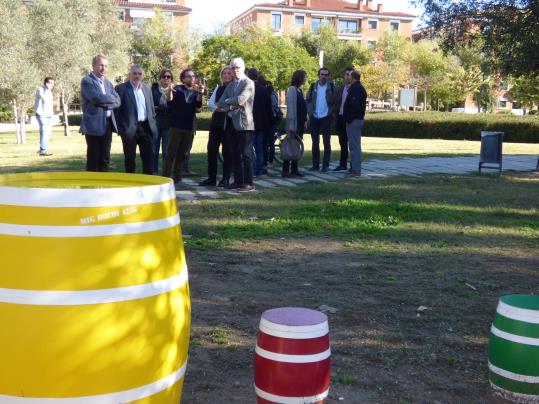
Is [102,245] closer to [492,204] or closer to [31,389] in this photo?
[31,389]

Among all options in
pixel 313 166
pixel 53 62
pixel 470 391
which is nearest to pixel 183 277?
pixel 470 391

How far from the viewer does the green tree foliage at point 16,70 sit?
82.3 ft

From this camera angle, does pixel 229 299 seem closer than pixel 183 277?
No

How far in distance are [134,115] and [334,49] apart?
70348 millimetres

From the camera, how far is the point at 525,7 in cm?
1349

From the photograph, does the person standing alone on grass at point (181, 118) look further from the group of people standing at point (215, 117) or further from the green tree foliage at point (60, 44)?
the green tree foliage at point (60, 44)

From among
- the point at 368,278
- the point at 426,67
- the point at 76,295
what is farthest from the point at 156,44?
the point at 76,295

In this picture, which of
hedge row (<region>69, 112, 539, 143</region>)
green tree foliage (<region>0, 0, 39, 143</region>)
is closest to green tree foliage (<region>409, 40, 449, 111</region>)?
hedge row (<region>69, 112, 539, 143</region>)

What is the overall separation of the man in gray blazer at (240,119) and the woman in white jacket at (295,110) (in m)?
2.06

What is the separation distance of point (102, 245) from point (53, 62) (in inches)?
1191

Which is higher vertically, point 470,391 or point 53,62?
point 53,62

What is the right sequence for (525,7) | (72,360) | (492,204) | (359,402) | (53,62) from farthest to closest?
(53,62)
(525,7)
(492,204)
(359,402)
(72,360)

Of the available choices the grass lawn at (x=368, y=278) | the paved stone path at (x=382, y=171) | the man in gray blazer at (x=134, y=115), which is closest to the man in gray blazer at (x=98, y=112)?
the man in gray blazer at (x=134, y=115)

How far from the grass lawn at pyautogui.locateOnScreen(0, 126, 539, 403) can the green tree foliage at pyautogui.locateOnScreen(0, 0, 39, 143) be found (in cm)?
1817
